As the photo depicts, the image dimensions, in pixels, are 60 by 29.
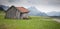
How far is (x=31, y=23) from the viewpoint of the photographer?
229cm

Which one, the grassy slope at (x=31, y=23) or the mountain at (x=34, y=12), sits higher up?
the mountain at (x=34, y=12)

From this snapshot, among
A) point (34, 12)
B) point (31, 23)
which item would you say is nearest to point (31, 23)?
point (31, 23)

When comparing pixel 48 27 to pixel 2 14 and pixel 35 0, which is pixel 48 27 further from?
pixel 2 14

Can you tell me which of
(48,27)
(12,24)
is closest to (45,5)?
(48,27)

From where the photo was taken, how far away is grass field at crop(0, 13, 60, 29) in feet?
7.39

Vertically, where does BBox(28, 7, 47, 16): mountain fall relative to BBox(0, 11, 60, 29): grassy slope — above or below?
above

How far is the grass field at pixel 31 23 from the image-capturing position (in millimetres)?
2254

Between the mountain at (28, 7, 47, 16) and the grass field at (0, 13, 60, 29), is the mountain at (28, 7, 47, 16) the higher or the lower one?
the higher one

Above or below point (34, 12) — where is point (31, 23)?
below

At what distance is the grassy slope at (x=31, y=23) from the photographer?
2254mm

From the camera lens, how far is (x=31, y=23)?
7.52 ft

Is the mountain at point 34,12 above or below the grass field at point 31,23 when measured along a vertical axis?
above

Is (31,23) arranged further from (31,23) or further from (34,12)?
(34,12)

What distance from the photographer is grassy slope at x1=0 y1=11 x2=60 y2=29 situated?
2.25m
